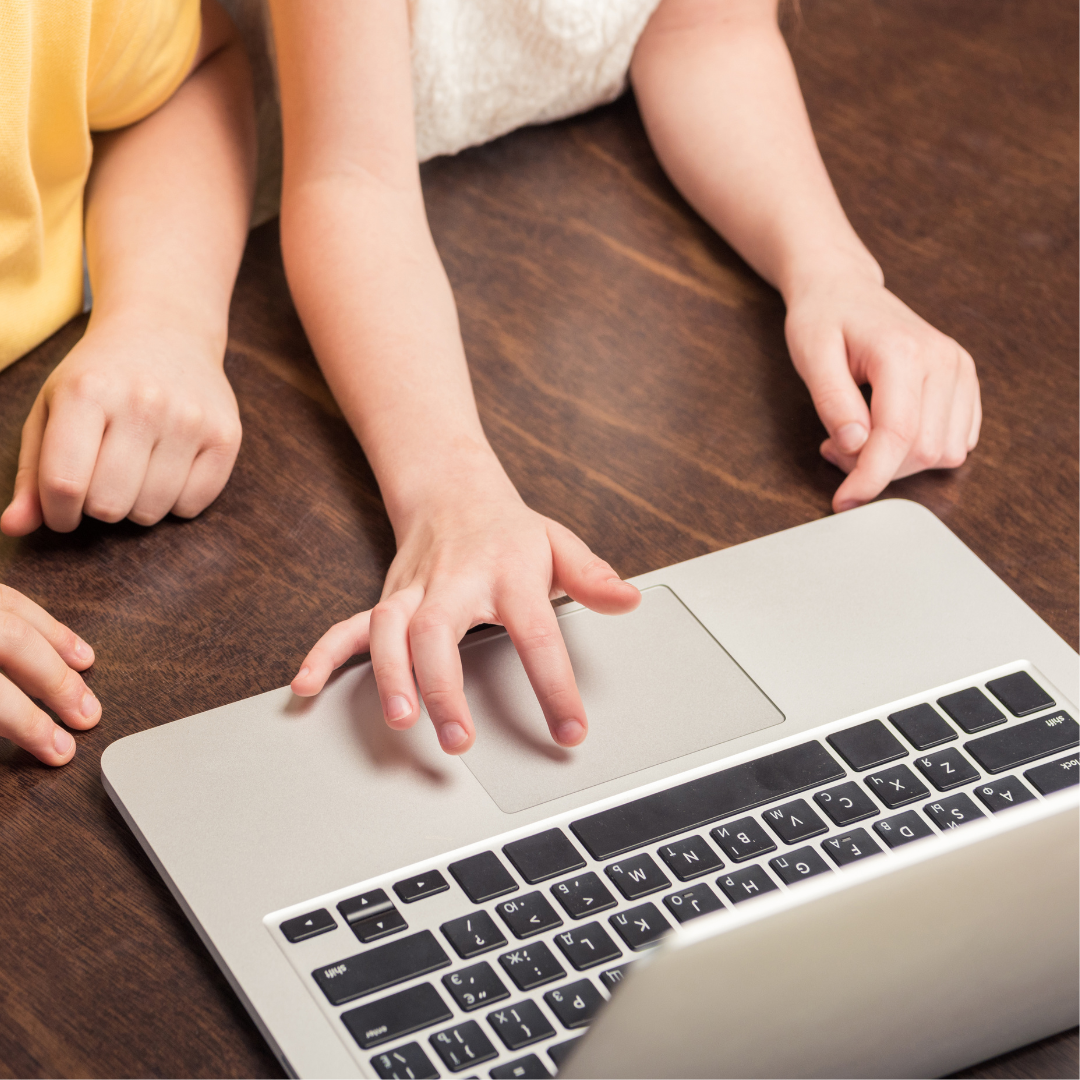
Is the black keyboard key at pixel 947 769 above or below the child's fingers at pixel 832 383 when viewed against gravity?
below

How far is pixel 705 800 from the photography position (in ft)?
1.50

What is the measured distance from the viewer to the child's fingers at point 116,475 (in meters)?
0.55

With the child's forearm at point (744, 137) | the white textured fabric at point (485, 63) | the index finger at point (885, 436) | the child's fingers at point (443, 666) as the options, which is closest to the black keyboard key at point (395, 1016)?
the child's fingers at point (443, 666)

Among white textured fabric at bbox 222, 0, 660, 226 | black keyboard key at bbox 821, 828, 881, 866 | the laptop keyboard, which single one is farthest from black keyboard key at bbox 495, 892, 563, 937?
white textured fabric at bbox 222, 0, 660, 226

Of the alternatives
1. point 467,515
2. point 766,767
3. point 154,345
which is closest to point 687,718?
point 766,767

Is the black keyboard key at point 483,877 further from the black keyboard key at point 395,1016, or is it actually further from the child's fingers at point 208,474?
the child's fingers at point 208,474

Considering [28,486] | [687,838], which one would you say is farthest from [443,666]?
[28,486]

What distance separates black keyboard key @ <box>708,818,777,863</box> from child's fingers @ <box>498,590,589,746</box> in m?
0.07

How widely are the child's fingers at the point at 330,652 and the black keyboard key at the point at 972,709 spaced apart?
25cm

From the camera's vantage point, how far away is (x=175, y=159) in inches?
28.7

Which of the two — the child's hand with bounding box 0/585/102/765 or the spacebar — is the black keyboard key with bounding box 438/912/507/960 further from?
the child's hand with bounding box 0/585/102/765

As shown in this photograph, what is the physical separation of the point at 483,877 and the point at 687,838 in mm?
79

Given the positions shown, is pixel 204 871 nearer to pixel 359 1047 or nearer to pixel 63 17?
pixel 359 1047

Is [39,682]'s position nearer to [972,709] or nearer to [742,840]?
[742,840]
